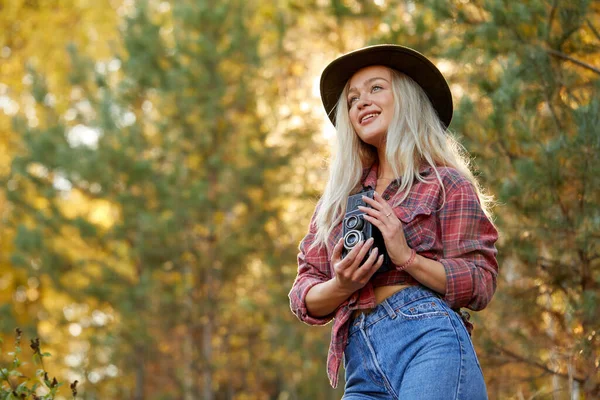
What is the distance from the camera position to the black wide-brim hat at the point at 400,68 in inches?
106

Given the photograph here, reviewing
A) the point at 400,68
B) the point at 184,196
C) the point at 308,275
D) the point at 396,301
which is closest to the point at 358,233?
the point at 396,301

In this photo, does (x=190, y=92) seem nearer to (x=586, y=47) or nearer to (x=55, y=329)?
(x=55, y=329)

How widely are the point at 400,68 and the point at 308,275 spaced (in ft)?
2.59

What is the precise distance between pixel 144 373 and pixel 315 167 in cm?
446

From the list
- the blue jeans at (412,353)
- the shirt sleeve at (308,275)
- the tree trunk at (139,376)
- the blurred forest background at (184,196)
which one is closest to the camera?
the blue jeans at (412,353)

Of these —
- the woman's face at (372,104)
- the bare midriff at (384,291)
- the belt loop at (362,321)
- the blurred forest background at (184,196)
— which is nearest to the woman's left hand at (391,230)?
the bare midriff at (384,291)

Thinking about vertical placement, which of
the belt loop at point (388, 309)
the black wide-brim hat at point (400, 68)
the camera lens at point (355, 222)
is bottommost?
the belt loop at point (388, 309)

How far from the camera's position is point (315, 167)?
1128cm

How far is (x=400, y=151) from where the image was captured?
262 centimetres

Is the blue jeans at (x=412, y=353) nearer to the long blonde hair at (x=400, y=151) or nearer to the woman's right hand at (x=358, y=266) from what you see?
the woman's right hand at (x=358, y=266)

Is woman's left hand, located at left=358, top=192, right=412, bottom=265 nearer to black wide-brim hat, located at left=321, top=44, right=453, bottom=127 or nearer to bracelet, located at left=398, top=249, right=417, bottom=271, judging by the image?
bracelet, located at left=398, top=249, right=417, bottom=271

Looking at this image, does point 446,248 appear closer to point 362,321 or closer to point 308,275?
point 362,321

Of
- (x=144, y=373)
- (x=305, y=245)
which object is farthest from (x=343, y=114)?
(x=144, y=373)

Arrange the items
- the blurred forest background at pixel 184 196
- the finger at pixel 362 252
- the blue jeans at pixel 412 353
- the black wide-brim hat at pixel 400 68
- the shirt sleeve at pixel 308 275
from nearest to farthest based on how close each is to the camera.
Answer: the blue jeans at pixel 412 353
the finger at pixel 362 252
the shirt sleeve at pixel 308 275
the black wide-brim hat at pixel 400 68
the blurred forest background at pixel 184 196
